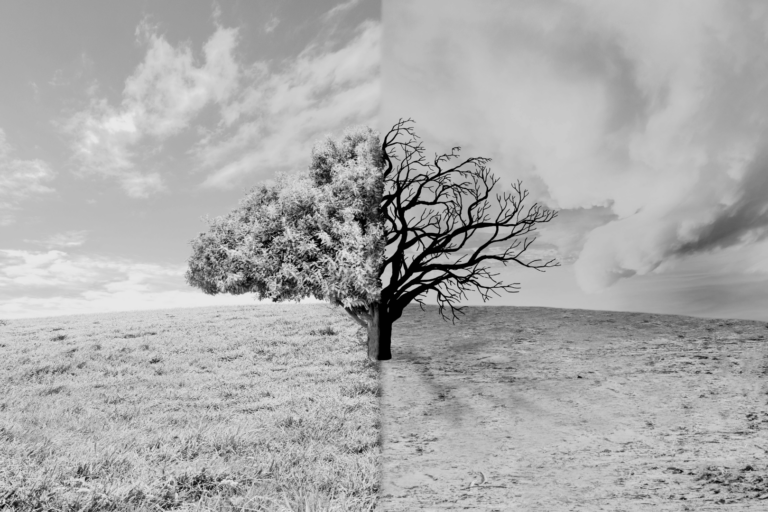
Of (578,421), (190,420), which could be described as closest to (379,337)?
(190,420)

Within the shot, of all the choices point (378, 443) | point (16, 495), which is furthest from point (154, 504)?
point (378, 443)

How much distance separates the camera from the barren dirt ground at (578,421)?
8.08 metres

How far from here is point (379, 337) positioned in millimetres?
18688

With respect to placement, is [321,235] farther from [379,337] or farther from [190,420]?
[190,420]

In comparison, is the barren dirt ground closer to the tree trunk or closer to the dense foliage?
the tree trunk

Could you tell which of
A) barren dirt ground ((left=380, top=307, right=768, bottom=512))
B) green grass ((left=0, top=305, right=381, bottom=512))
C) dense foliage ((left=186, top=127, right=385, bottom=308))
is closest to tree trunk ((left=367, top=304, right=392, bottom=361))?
barren dirt ground ((left=380, top=307, right=768, bottom=512))

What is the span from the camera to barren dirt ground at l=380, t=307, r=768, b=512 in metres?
8.08

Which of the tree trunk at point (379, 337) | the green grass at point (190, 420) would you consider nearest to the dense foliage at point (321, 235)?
the tree trunk at point (379, 337)

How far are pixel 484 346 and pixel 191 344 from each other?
14170 mm

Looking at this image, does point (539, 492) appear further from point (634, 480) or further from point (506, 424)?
point (506, 424)

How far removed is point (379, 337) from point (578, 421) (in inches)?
322

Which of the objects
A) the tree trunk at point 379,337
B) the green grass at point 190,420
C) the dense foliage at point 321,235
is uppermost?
the dense foliage at point 321,235

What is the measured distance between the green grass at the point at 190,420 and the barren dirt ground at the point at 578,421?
1.10 meters

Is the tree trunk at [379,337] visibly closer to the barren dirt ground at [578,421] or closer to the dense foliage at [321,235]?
the barren dirt ground at [578,421]
